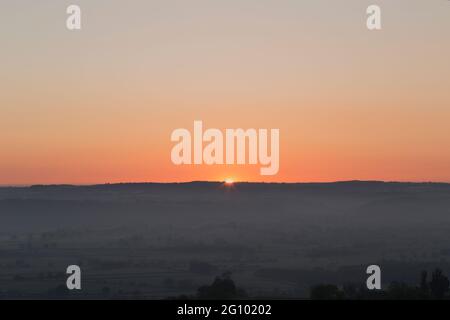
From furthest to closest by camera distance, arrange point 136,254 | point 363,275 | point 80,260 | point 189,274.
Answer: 1. point 136,254
2. point 80,260
3. point 189,274
4. point 363,275

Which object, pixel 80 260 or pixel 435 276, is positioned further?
pixel 80 260

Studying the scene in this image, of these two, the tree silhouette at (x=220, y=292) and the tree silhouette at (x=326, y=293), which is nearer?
the tree silhouette at (x=326, y=293)

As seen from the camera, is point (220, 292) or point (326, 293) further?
point (220, 292)

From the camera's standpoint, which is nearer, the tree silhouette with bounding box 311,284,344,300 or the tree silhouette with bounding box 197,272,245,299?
the tree silhouette with bounding box 311,284,344,300
